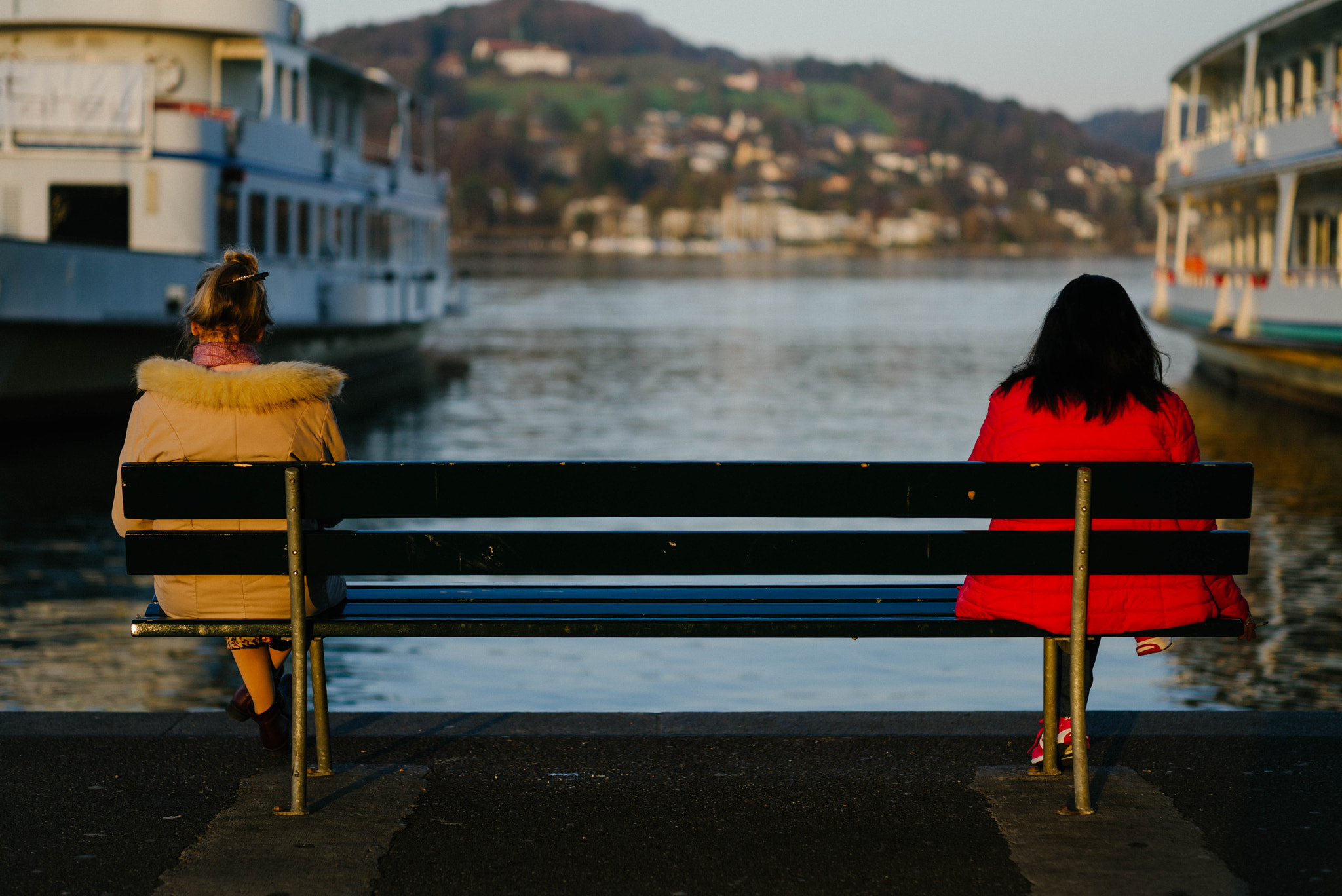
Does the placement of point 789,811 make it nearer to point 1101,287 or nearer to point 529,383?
point 1101,287

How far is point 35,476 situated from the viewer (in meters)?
15.4

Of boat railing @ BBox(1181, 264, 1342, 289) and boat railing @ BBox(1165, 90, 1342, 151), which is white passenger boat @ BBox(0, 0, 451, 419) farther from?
boat railing @ BBox(1165, 90, 1342, 151)

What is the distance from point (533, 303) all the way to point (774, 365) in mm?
37944

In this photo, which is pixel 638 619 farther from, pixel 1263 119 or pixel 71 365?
pixel 1263 119

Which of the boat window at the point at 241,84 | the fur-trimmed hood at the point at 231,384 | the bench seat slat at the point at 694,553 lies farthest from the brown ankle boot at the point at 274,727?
the boat window at the point at 241,84

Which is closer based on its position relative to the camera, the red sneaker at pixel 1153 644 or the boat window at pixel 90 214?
the red sneaker at pixel 1153 644

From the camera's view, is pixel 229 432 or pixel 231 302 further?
pixel 231 302

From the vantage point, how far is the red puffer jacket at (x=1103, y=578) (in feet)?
14.1

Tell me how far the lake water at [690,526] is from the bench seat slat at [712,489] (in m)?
3.23

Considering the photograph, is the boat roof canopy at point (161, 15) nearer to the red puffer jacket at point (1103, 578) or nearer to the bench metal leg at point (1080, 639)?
the red puffer jacket at point (1103, 578)

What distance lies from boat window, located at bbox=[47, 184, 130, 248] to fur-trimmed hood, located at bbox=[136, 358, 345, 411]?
1763 centimetres

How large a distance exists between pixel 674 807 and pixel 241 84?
69.9 ft

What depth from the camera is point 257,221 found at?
22.9 m

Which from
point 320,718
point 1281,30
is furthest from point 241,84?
point 320,718
